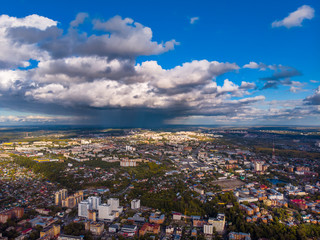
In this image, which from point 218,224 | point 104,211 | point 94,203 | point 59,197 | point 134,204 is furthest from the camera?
point 59,197

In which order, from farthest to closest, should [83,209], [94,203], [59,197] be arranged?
[59,197] → [94,203] → [83,209]

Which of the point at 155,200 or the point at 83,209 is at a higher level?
the point at 83,209

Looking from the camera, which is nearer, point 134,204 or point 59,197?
point 134,204

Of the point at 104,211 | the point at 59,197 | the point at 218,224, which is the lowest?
the point at 218,224

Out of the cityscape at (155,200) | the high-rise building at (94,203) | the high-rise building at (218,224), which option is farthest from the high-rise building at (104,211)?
the high-rise building at (218,224)

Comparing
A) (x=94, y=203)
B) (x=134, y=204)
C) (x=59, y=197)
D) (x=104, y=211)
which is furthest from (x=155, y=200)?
(x=59, y=197)

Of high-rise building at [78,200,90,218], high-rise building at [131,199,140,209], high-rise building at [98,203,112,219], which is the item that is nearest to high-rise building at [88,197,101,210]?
high-rise building at [78,200,90,218]

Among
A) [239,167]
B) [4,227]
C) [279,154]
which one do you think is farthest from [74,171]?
[279,154]

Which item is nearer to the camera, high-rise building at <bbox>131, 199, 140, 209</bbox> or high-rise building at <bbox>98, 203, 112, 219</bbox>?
high-rise building at <bbox>98, 203, 112, 219</bbox>

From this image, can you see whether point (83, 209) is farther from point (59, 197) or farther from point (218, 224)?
point (218, 224)

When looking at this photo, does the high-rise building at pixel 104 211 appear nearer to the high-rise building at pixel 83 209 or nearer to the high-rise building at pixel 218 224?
the high-rise building at pixel 83 209

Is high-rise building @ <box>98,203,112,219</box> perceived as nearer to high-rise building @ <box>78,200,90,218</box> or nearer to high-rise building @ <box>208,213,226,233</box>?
high-rise building @ <box>78,200,90,218</box>
